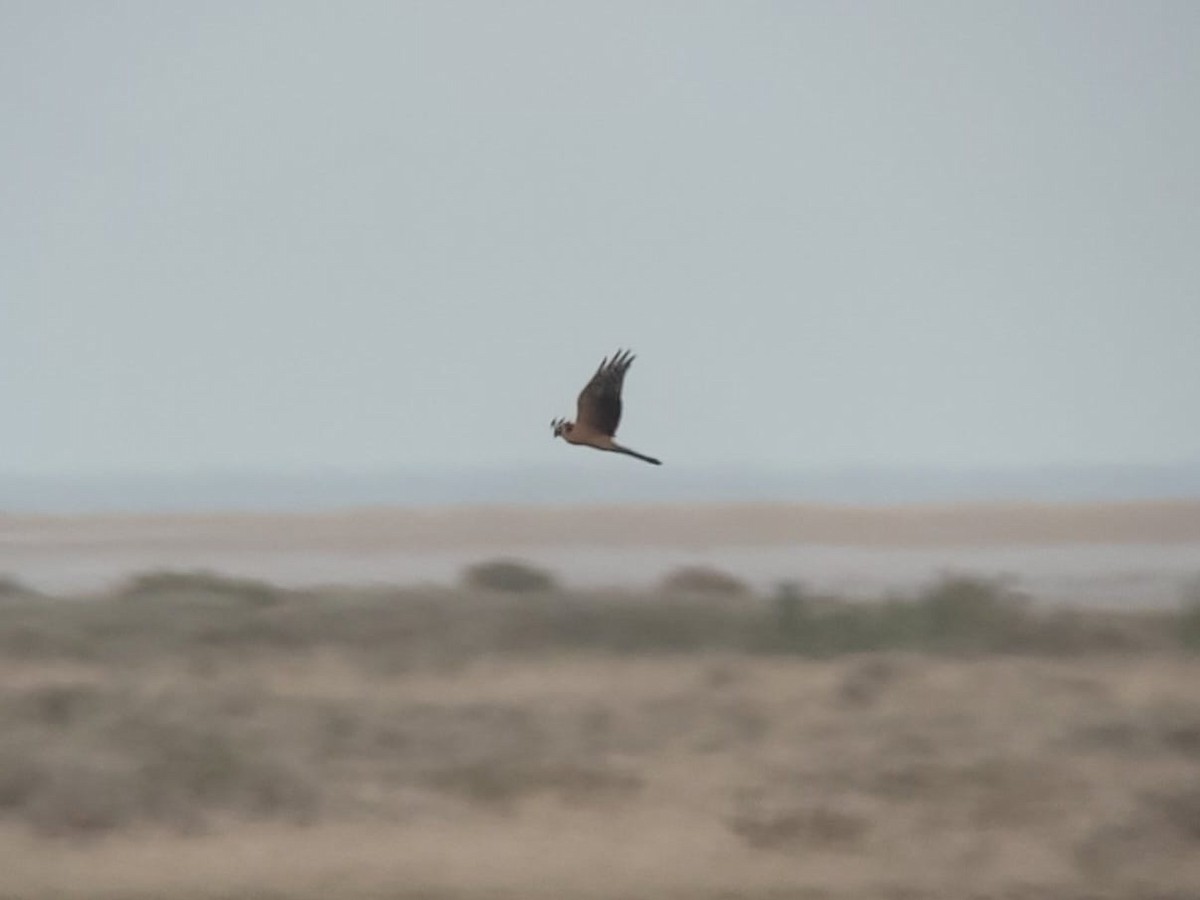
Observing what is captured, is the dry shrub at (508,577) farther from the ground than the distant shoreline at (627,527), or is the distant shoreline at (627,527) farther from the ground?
the distant shoreline at (627,527)

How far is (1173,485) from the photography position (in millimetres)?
77875

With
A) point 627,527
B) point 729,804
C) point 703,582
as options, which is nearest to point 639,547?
point 627,527

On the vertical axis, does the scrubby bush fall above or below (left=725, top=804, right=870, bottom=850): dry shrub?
above

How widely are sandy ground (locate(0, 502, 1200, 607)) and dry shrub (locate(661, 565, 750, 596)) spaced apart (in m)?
0.72

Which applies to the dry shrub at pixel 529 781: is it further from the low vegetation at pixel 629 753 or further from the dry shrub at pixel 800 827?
the dry shrub at pixel 800 827

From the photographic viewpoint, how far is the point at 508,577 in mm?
31984

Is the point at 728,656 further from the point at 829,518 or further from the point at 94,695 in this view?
the point at 829,518

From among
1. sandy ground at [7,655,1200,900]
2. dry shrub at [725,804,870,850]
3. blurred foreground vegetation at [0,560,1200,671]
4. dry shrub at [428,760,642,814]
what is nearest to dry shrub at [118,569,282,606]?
blurred foreground vegetation at [0,560,1200,671]

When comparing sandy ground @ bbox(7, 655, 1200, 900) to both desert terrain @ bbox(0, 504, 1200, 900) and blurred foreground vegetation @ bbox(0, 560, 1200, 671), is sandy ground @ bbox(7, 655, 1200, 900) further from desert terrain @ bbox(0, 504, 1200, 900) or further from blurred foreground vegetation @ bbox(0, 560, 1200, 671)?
blurred foreground vegetation @ bbox(0, 560, 1200, 671)

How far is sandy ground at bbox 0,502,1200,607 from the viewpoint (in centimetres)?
3456

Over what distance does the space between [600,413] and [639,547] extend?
3189 cm

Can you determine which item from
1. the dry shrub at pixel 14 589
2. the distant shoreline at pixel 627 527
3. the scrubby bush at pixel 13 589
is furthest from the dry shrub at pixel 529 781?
the distant shoreline at pixel 627 527

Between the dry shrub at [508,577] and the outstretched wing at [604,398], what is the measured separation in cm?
1622

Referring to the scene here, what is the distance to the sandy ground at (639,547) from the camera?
1361 inches
